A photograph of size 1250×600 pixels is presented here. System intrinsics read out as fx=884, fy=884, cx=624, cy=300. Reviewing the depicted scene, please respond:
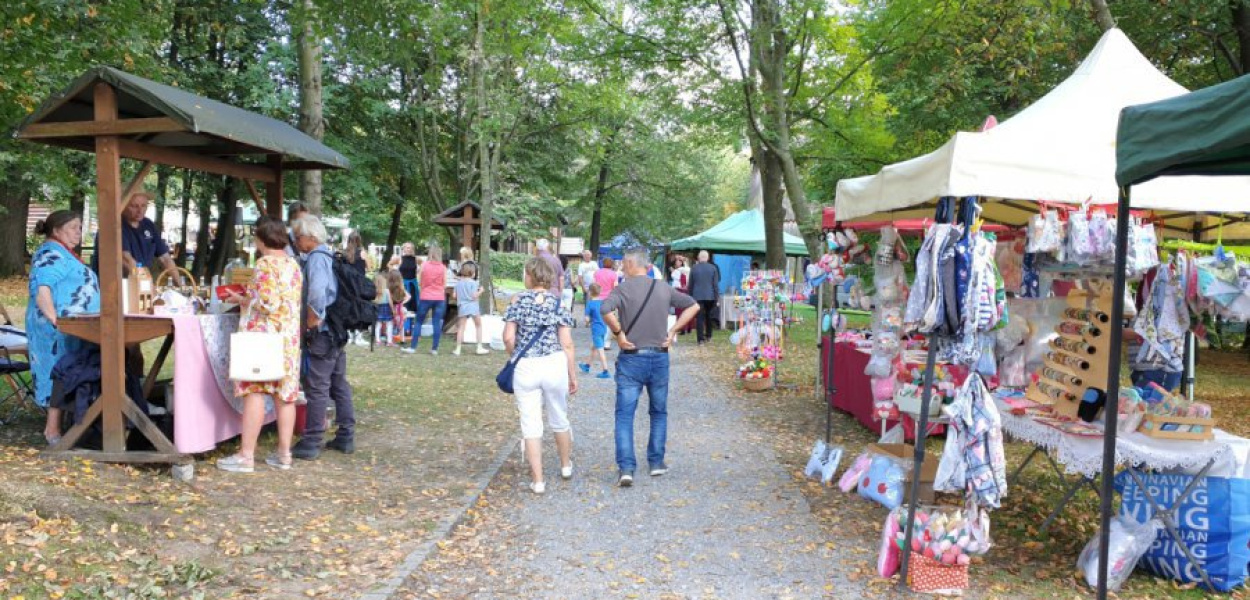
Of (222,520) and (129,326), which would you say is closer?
(222,520)

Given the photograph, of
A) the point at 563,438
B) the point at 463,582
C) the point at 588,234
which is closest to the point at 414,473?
the point at 563,438

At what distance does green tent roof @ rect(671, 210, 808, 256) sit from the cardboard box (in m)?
17.7

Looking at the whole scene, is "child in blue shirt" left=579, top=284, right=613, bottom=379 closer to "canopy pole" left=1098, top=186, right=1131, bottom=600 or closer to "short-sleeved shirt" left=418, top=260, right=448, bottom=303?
"short-sleeved shirt" left=418, top=260, right=448, bottom=303

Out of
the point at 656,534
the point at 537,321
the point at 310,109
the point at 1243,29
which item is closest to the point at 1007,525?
the point at 656,534

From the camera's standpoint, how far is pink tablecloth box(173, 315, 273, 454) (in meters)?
5.82

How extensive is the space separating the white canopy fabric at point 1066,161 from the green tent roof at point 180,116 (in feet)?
14.2

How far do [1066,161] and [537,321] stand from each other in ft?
11.3

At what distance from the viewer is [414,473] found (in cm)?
672

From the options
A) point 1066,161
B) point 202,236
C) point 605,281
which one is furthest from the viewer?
point 202,236

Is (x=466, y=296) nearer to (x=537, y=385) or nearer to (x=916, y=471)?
(x=537, y=385)

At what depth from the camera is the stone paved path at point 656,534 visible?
4.56 m

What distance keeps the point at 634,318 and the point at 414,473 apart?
2.06m

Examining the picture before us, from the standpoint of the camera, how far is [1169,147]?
349 cm

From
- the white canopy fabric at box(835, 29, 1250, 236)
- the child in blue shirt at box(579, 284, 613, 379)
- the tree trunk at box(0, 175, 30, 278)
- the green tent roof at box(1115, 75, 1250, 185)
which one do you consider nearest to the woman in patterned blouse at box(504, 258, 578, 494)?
the white canopy fabric at box(835, 29, 1250, 236)
